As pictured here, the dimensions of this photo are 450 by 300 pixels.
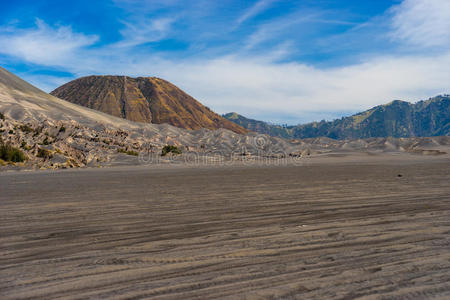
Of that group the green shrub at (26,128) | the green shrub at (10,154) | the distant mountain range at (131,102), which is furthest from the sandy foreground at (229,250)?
the distant mountain range at (131,102)

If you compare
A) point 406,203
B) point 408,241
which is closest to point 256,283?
point 408,241

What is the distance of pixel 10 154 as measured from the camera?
20312mm

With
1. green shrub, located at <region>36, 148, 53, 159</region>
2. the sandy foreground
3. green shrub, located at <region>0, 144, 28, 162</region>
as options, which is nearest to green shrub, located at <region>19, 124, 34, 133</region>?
green shrub, located at <region>36, 148, 53, 159</region>

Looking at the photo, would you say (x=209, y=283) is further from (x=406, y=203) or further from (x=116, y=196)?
(x=116, y=196)

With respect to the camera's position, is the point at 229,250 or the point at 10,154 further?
the point at 10,154

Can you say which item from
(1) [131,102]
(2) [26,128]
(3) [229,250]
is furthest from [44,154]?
(1) [131,102]

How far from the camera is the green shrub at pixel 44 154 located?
70.0 feet

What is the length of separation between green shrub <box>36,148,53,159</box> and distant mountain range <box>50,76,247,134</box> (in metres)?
148

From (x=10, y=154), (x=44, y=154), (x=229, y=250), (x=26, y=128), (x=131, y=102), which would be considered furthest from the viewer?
(x=131, y=102)

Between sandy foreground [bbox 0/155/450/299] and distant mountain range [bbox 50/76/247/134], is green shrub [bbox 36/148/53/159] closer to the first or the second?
sandy foreground [bbox 0/155/450/299]

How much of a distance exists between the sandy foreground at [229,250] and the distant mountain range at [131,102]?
166m

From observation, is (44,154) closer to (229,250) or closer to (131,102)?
(229,250)

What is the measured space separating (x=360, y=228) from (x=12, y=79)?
76071 millimetres

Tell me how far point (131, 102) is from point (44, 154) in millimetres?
164417
